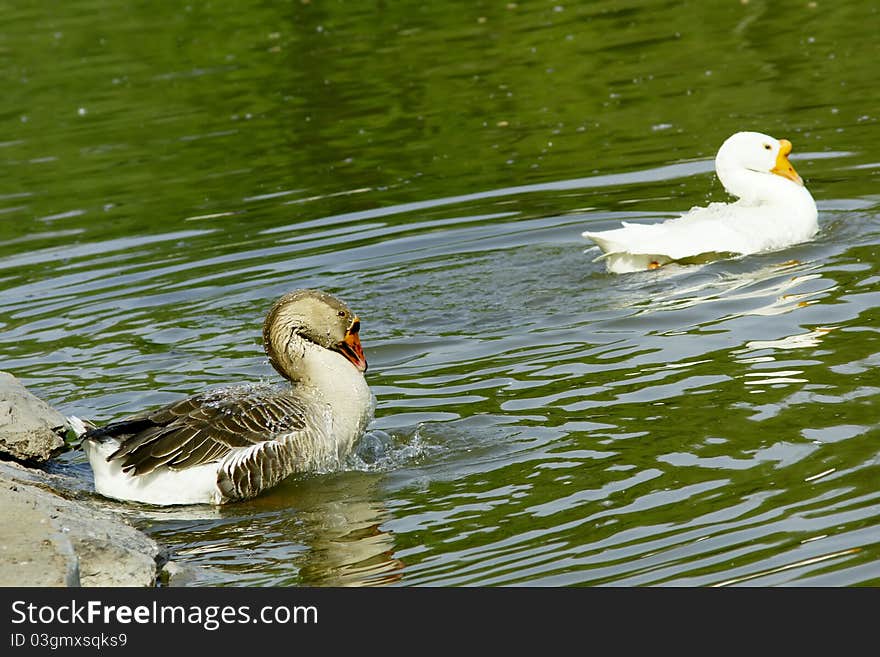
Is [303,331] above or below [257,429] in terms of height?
above

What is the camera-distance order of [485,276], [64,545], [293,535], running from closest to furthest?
1. [64,545]
2. [293,535]
3. [485,276]

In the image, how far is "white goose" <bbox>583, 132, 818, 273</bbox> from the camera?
36.2 feet

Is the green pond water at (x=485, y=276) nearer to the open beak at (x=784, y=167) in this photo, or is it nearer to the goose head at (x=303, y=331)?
the open beak at (x=784, y=167)

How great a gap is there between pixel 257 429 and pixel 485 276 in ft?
12.8

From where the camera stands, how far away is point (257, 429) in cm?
807

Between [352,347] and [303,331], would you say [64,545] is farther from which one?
[352,347]

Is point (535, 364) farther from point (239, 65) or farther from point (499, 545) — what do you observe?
point (239, 65)

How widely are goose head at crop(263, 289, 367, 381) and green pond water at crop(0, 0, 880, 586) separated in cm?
61

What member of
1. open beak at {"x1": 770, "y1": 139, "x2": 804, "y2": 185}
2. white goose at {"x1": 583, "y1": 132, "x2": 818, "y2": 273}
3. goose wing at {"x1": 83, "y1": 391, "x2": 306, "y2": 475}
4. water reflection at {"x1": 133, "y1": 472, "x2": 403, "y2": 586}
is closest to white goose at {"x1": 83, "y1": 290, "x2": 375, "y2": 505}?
goose wing at {"x1": 83, "y1": 391, "x2": 306, "y2": 475}

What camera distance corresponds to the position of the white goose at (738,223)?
36.2ft

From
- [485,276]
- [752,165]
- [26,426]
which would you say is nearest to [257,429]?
[26,426]

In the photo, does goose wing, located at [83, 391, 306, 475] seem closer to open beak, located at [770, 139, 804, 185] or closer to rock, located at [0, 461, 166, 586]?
rock, located at [0, 461, 166, 586]

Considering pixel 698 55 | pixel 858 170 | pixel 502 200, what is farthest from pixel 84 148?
pixel 858 170
